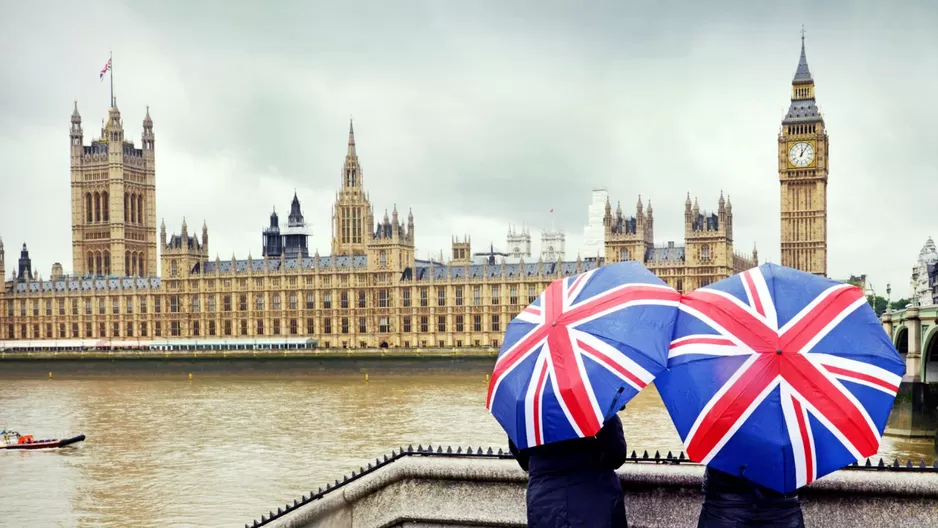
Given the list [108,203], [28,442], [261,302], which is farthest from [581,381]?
[108,203]

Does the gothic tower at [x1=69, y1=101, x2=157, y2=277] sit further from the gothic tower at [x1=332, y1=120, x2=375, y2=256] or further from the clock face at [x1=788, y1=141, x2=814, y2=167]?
the clock face at [x1=788, y1=141, x2=814, y2=167]

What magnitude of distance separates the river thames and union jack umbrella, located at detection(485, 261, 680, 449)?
13702 millimetres

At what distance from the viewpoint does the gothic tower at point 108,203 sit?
107375 mm

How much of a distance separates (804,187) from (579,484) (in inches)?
3118

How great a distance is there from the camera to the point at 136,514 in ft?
63.8

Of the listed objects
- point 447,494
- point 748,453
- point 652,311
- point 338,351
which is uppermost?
point 652,311

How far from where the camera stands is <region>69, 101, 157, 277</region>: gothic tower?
10738cm

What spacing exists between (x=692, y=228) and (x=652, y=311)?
6896 cm

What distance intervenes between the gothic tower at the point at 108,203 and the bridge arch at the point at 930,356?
85.8 meters

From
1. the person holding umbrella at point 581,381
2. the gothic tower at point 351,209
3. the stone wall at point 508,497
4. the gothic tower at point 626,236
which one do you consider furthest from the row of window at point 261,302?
the person holding umbrella at point 581,381

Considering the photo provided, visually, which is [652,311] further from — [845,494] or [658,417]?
[658,417]

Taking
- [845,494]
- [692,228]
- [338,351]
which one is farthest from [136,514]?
[692,228]

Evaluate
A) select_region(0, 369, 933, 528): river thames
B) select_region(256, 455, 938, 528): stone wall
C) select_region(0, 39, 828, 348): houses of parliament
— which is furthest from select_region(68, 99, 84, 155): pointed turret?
select_region(256, 455, 938, 528): stone wall

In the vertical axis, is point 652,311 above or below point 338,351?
above
